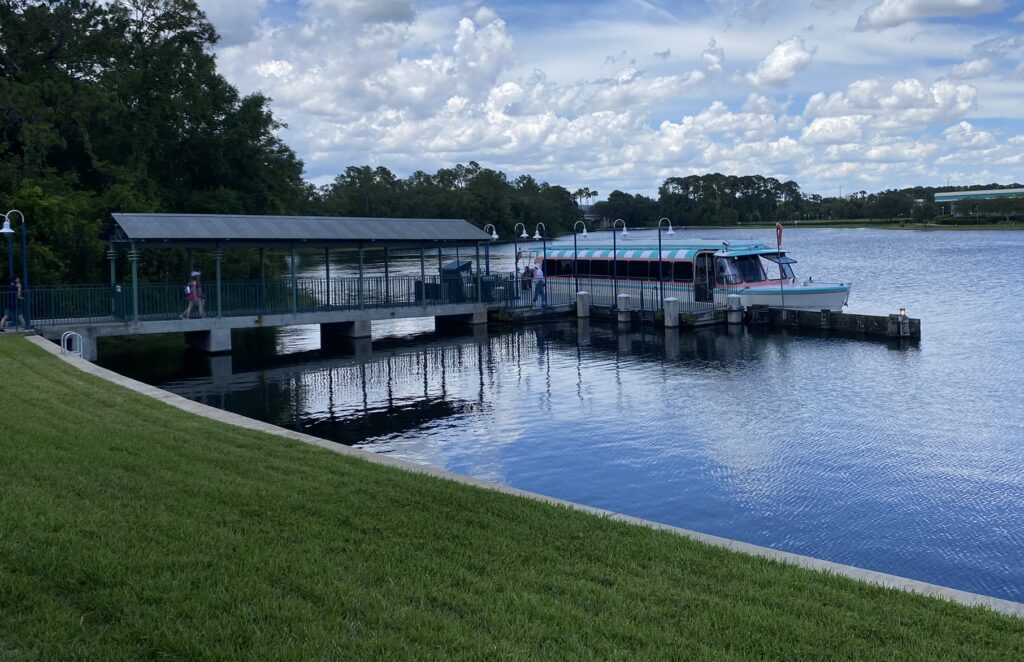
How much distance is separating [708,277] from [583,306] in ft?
20.4

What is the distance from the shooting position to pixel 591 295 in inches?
1896

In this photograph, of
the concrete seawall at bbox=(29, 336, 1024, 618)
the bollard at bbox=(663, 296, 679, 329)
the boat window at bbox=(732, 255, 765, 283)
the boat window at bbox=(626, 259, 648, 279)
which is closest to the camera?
the concrete seawall at bbox=(29, 336, 1024, 618)

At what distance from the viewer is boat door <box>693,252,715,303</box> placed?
140 feet

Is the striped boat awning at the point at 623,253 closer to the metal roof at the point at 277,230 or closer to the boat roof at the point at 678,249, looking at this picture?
the boat roof at the point at 678,249

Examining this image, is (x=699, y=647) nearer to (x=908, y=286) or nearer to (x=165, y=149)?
(x=165, y=149)

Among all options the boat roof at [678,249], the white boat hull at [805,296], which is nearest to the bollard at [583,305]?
the boat roof at [678,249]

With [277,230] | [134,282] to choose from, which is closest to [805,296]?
[277,230]

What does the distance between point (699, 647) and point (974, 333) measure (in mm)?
35138

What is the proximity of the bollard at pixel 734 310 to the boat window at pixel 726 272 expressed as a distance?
1589 millimetres

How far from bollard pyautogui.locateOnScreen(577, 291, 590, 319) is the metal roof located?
624cm

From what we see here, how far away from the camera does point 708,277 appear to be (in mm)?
43188

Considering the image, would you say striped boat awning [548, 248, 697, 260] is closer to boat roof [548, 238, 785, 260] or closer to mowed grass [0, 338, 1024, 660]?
boat roof [548, 238, 785, 260]

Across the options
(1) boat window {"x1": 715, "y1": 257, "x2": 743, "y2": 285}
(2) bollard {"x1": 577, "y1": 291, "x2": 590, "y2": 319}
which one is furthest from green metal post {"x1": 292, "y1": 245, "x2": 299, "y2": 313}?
(1) boat window {"x1": 715, "y1": 257, "x2": 743, "y2": 285}

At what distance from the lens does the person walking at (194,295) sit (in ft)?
108
